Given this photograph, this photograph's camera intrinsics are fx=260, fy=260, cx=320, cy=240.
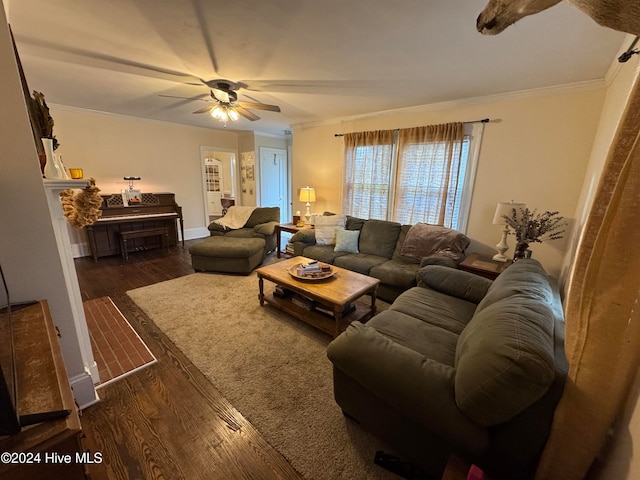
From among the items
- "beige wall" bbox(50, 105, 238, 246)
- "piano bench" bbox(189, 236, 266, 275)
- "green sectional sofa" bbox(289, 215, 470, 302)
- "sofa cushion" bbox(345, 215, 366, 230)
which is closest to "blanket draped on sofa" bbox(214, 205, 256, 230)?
"piano bench" bbox(189, 236, 266, 275)

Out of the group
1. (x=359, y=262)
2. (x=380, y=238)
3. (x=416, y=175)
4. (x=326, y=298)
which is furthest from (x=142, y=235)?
(x=416, y=175)

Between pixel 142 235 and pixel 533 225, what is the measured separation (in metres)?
5.46

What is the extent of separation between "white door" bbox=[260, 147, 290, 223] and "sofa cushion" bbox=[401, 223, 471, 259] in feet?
13.0

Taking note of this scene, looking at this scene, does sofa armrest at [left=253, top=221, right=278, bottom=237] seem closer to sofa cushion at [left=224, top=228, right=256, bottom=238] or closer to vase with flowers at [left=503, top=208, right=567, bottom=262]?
sofa cushion at [left=224, top=228, right=256, bottom=238]

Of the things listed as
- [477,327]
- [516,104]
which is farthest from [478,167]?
[477,327]

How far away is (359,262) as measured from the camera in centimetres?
320

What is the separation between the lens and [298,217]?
184 inches

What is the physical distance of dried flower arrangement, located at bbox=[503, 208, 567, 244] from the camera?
253cm

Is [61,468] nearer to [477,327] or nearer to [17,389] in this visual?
[17,389]

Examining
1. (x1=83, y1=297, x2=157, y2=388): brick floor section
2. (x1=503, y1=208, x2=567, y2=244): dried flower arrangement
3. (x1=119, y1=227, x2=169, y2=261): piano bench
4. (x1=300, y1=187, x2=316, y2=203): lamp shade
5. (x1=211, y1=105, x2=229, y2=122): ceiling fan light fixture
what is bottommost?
(x1=83, y1=297, x2=157, y2=388): brick floor section

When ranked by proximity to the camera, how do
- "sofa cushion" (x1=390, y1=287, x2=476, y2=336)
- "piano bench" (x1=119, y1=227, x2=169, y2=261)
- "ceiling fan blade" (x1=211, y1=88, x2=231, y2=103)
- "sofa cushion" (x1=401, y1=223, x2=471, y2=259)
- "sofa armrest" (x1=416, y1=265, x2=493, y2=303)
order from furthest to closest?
"piano bench" (x1=119, y1=227, x2=169, y2=261), "sofa cushion" (x1=401, y1=223, x2=471, y2=259), "ceiling fan blade" (x1=211, y1=88, x2=231, y2=103), "sofa armrest" (x1=416, y1=265, x2=493, y2=303), "sofa cushion" (x1=390, y1=287, x2=476, y2=336)

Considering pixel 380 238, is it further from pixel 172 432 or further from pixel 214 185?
pixel 214 185

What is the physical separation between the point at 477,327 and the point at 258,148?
5.70 metres

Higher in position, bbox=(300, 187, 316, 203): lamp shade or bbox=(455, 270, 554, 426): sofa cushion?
bbox=(300, 187, 316, 203): lamp shade
